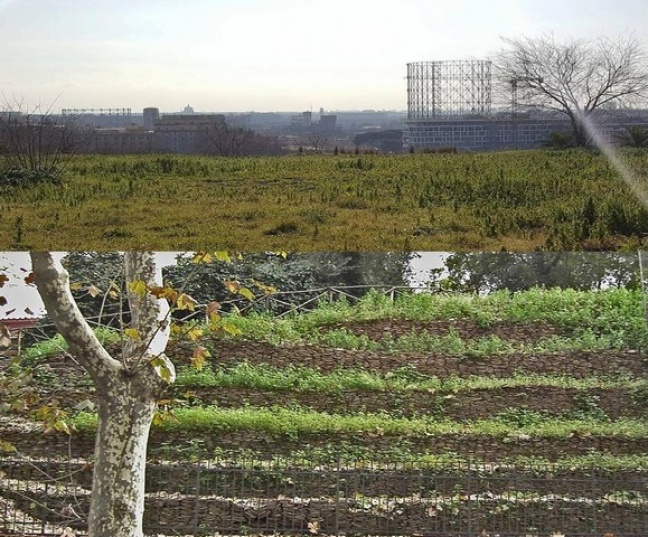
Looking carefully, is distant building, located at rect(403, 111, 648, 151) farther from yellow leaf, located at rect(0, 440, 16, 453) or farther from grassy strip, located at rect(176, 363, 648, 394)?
yellow leaf, located at rect(0, 440, 16, 453)

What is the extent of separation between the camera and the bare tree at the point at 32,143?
11.3ft

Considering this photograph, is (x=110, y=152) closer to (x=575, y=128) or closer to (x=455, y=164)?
(x=455, y=164)

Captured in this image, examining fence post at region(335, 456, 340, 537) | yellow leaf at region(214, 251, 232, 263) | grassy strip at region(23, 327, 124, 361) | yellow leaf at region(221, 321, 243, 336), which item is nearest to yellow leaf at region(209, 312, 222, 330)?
yellow leaf at region(221, 321, 243, 336)

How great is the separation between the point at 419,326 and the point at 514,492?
708 mm

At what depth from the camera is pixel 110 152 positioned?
347cm

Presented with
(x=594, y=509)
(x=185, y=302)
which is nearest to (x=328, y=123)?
(x=185, y=302)

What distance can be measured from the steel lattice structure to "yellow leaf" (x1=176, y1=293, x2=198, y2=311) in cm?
110

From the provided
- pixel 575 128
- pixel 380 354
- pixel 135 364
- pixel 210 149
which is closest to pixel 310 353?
pixel 380 354

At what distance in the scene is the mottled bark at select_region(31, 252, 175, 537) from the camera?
150 inches

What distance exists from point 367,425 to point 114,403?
3.17 ft

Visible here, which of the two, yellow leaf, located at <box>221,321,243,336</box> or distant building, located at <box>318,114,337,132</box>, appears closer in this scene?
distant building, located at <box>318,114,337,132</box>

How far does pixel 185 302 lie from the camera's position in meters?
3.81

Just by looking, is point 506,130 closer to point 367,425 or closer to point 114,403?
point 367,425

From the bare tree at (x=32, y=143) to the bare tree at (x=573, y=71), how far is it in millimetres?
1490
